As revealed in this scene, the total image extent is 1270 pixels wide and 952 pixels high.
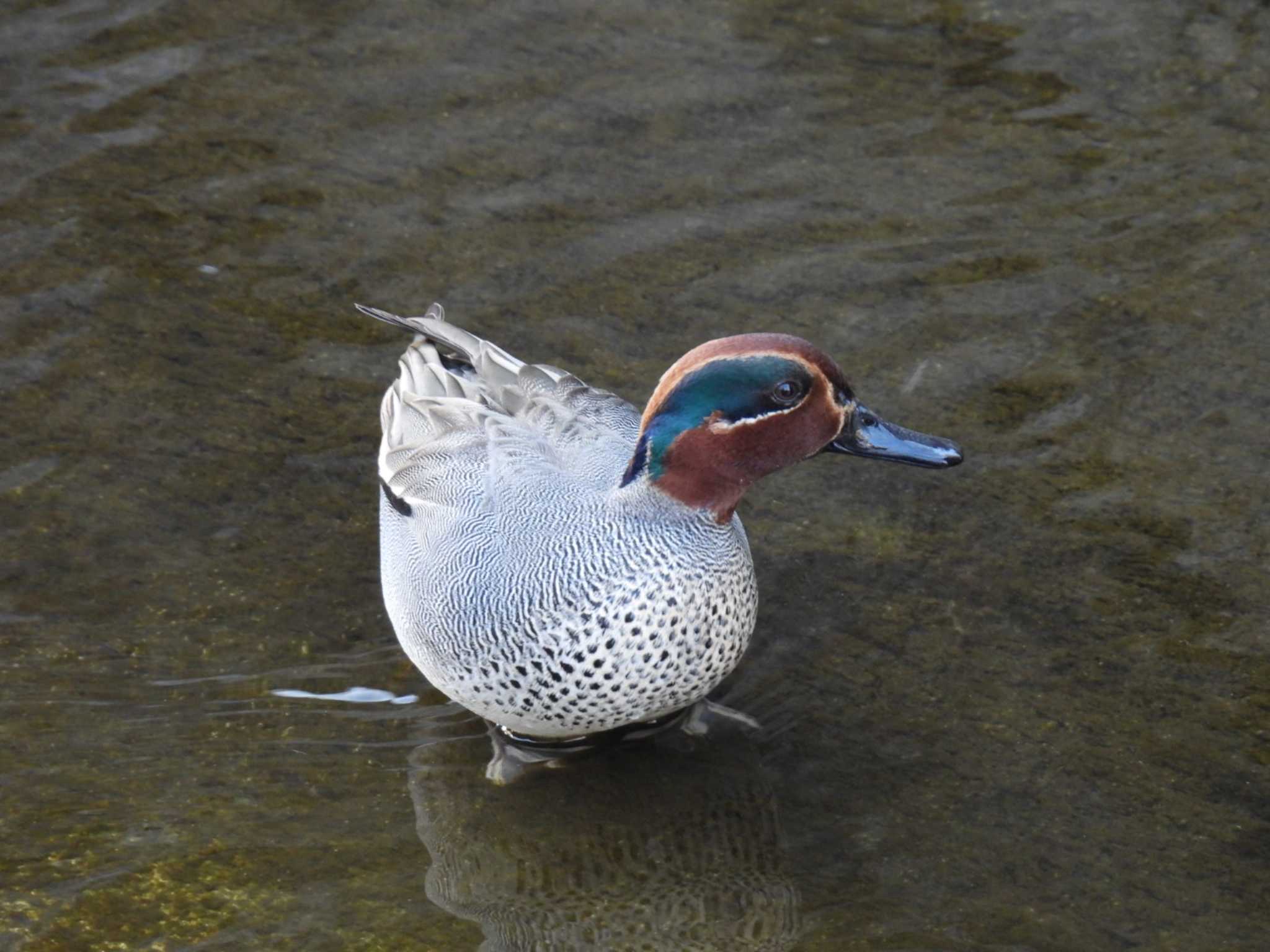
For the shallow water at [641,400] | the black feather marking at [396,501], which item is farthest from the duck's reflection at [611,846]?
the black feather marking at [396,501]

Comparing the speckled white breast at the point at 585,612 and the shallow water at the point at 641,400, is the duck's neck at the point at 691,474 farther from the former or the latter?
the shallow water at the point at 641,400

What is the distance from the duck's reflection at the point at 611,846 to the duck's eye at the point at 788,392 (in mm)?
910

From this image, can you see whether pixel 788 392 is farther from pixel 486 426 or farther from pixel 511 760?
pixel 511 760

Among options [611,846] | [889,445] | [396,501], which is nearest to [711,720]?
[611,846]

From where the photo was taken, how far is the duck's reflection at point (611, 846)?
3.40m

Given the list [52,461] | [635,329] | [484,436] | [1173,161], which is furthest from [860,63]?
[52,461]

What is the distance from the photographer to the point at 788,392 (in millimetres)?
3576

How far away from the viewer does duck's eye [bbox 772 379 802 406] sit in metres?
3.56

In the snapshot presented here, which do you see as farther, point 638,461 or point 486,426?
point 486,426

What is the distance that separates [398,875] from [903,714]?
1283 mm

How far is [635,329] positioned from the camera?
525 cm

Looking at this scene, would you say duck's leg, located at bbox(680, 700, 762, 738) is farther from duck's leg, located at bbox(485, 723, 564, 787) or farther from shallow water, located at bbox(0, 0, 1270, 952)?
duck's leg, located at bbox(485, 723, 564, 787)

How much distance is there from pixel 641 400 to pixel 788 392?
1.45 meters

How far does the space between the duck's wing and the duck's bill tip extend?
1.91ft
